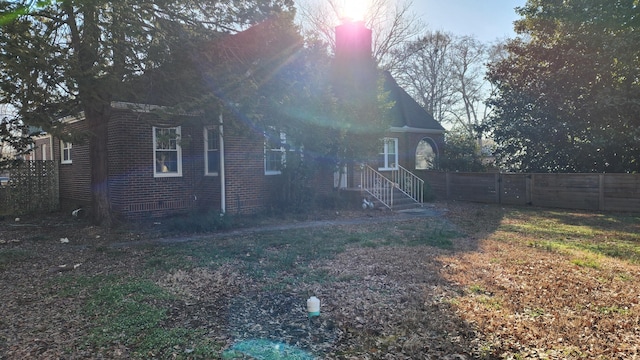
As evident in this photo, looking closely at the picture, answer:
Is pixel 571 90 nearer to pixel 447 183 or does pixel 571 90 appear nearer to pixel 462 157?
pixel 462 157

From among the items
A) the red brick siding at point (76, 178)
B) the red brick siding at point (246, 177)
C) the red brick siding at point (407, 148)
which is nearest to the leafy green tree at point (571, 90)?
the red brick siding at point (407, 148)

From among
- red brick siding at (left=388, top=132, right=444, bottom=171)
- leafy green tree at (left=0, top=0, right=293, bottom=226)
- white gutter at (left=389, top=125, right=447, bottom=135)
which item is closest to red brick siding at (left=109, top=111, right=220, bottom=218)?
leafy green tree at (left=0, top=0, right=293, bottom=226)

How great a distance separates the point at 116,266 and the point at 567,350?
6.09 metres

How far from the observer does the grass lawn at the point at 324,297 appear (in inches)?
145

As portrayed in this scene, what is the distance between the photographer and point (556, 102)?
16.6m

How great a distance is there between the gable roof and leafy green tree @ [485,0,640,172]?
2.92 m

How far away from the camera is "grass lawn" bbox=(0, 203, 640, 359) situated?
3691 mm

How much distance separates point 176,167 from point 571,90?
48.8 feet

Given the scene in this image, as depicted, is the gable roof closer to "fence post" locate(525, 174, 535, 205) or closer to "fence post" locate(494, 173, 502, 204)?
"fence post" locate(494, 173, 502, 204)

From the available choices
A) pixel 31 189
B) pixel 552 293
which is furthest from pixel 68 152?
pixel 552 293

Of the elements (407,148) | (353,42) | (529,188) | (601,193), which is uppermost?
(353,42)

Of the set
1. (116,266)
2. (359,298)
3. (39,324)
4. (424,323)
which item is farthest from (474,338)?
(116,266)

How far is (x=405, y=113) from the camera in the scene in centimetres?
1983

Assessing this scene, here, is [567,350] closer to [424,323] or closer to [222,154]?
[424,323]
